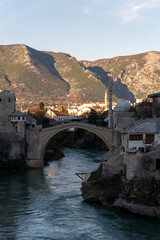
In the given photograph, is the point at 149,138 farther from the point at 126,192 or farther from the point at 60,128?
the point at 60,128

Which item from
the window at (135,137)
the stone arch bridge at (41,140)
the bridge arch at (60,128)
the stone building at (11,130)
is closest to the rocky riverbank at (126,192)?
the window at (135,137)

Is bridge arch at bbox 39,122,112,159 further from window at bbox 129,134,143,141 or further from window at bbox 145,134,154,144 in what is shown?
window at bbox 145,134,154,144

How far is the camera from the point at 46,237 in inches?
1411

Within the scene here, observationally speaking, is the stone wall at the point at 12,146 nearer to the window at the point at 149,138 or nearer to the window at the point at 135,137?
the window at the point at 135,137

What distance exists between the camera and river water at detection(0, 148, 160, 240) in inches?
1439

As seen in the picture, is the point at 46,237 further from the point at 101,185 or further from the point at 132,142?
the point at 132,142

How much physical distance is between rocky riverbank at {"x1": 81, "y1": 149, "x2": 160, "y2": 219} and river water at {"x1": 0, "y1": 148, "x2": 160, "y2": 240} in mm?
710

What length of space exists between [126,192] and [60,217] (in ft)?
20.3

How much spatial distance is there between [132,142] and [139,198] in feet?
26.3

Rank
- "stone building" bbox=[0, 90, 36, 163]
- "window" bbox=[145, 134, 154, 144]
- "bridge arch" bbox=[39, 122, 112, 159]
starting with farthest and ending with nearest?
"bridge arch" bbox=[39, 122, 112, 159] < "stone building" bbox=[0, 90, 36, 163] < "window" bbox=[145, 134, 154, 144]

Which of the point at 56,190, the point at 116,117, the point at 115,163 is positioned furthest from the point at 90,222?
the point at 116,117

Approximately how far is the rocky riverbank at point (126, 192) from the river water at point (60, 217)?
0.71 m

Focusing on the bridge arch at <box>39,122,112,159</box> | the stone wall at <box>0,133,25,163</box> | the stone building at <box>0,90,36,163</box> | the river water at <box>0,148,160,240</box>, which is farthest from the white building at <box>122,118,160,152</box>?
the stone building at <box>0,90,36,163</box>

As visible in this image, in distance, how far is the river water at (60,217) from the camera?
3656 cm
